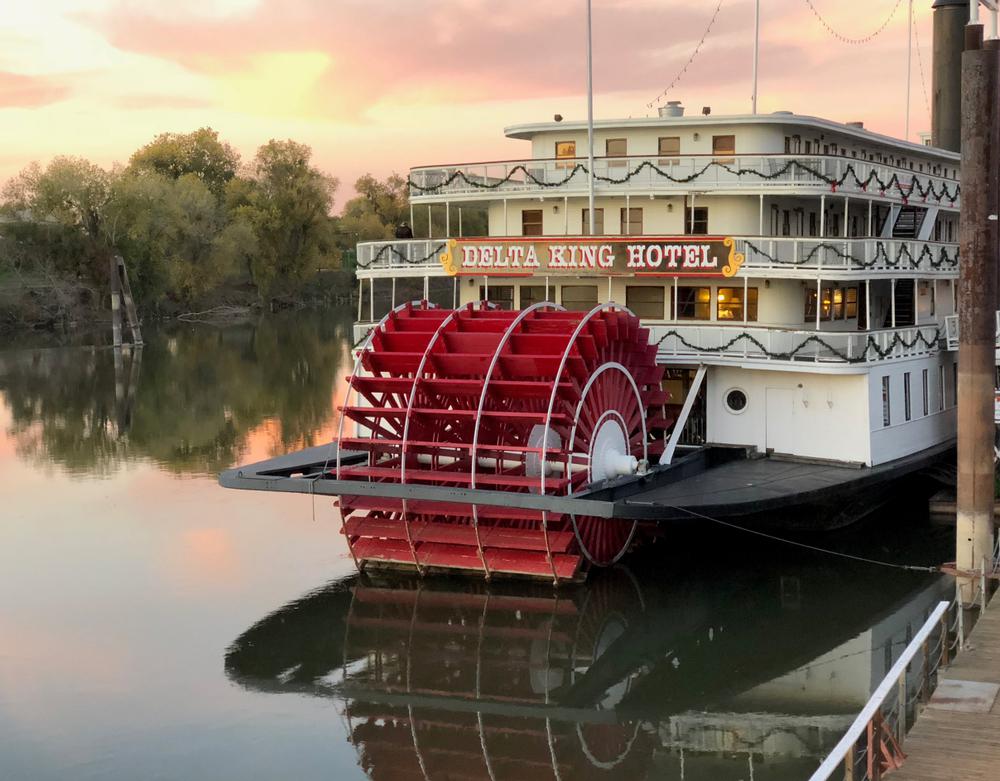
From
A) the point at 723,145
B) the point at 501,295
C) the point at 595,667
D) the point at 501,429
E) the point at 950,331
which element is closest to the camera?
the point at 595,667

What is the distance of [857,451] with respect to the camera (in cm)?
1573

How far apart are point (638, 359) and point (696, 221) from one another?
270cm

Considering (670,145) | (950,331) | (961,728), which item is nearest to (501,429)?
(670,145)

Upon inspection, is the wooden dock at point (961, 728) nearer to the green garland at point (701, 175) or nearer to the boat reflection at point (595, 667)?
the boat reflection at point (595, 667)

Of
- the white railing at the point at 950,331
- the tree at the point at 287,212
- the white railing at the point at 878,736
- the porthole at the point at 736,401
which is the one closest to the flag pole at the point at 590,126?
the porthole at the point at 736,401

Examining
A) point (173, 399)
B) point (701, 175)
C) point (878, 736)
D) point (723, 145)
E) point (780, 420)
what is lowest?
point (878, 736)

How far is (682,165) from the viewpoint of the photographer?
16.9 m

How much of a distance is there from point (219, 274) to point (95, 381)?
76.5 feet

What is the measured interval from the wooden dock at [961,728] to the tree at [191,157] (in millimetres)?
64925

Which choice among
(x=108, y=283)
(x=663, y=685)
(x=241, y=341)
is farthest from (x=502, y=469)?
(x=108, y=283)

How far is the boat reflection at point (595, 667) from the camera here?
411 inches

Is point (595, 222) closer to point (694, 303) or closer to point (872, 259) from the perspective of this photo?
point (694, 303)

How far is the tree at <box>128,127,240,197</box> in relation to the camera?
7062 cm

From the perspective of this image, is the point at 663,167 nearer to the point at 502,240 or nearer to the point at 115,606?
A: the point at 502,240
